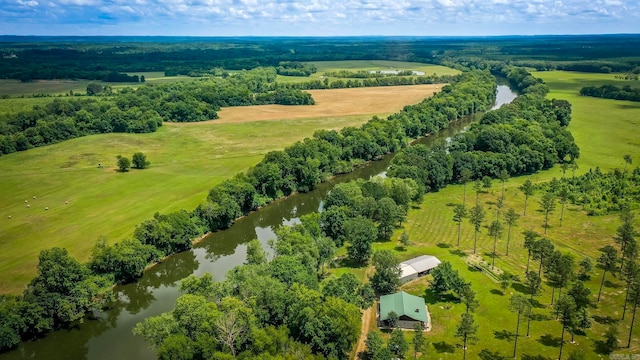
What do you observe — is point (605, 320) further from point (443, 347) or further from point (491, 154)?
point (491, 154)

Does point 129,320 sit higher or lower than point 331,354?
lower

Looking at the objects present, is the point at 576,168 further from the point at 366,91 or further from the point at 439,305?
the point at 366,91

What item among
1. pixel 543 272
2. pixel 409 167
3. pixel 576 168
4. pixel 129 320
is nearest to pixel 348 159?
pixel 409 167

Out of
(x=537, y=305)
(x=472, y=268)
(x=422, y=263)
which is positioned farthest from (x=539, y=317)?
(x=422, y=263)

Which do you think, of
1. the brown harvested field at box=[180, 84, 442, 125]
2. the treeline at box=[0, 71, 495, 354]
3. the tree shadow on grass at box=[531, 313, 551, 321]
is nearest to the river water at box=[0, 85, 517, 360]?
the treeline at box=[0, 71, 495, 354]

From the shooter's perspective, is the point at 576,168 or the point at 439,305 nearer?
the point at 439,305

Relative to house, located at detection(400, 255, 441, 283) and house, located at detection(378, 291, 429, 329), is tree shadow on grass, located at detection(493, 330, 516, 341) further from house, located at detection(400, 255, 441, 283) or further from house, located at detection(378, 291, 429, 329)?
house, located at detection(400, 255, 441, 283)
